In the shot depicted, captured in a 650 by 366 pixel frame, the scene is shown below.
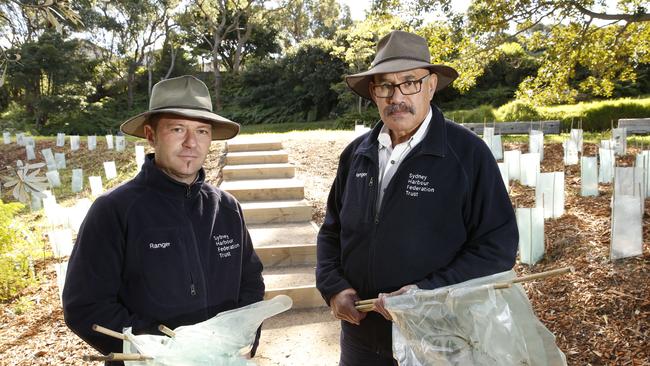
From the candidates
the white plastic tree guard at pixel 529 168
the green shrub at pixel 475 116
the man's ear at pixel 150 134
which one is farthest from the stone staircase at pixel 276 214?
the green shrub at pixel 475 116

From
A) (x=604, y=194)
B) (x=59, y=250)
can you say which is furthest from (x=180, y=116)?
(x=604, y=194)

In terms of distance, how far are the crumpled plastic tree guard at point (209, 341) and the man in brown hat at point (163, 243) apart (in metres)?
0.26

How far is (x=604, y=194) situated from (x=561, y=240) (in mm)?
1629

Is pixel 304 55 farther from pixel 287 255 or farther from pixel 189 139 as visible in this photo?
pixel 189 139

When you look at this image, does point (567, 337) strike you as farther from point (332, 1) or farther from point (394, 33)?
point (332, 1)

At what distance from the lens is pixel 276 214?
6297mm

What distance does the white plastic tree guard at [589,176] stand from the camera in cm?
543

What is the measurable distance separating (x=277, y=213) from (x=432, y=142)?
4415 mm

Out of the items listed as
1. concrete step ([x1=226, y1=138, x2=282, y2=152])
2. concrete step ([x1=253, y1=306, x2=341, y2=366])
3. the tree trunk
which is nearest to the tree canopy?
the tree trunk

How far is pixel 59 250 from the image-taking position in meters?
5.36

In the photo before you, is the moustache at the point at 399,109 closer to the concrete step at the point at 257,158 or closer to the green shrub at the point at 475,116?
the concrete step at the point at 257,158

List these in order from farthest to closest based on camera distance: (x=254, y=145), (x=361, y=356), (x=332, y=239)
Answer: (x=254, y=145)
(x=332, y=239)
(x=361, y=356)

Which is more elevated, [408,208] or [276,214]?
[408,208]

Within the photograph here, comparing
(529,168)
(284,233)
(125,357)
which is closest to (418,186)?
(125,357)
